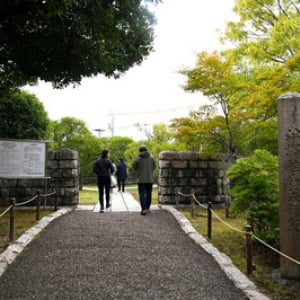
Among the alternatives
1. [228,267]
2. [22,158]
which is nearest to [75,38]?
[228,267]

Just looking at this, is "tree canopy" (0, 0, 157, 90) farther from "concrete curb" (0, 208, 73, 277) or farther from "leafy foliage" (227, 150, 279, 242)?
"leafy foliage" (227, 150, 279, 242)

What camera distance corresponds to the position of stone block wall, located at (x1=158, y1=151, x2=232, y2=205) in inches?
436

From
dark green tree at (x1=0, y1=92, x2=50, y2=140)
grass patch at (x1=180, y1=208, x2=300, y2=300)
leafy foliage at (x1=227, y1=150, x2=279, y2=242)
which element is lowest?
grass patch at (x1=180, y1=208, x2=300, y2=300)

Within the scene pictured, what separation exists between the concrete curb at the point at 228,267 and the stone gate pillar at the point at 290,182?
600 millimetres

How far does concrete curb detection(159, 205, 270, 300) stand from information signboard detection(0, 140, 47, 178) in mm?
4248

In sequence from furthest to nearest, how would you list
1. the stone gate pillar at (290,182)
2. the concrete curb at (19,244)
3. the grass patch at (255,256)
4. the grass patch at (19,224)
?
the grass patch at (19,224)
the concrete curb at (19,244)
the stone gate pillar at (290,182)
the grass patch at (255,256)

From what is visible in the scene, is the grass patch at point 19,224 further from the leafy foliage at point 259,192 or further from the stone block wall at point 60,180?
the leafy foliage at point 259,192

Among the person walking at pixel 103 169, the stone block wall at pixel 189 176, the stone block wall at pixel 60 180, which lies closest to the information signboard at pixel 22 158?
the stone block wall at pixel 60 180

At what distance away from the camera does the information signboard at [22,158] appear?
9.58 metres

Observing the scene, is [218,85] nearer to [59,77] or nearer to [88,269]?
[59,77]

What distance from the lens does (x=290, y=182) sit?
469cm

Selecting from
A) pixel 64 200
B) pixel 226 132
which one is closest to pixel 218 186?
pixel 226 132

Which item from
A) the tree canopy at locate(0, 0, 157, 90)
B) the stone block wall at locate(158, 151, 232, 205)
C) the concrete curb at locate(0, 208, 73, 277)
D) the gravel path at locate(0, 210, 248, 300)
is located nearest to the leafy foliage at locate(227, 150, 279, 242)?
the gravel path at locate(0, 210, 248, 300)

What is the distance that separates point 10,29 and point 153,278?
4.83 m
